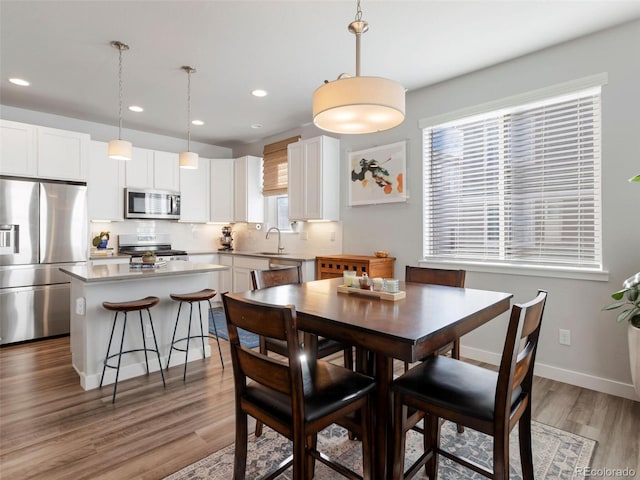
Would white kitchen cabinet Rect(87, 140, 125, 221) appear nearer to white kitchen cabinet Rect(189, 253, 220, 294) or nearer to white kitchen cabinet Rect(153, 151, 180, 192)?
white kitchen cabinet Rect(153, 151, 180, 192)

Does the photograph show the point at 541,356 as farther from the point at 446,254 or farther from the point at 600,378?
the point at 446,254

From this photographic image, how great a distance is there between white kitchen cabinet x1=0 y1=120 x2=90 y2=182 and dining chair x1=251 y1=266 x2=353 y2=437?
3241mm

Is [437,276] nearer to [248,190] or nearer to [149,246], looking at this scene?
[248,190]

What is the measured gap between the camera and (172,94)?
394 centimetres

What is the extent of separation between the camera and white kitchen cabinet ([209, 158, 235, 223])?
5852mm

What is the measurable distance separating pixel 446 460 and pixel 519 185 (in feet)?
7.59

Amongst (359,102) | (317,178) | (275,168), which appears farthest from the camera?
(275,168)

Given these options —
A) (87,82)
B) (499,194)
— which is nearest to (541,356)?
(499,194)

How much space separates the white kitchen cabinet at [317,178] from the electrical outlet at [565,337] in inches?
103

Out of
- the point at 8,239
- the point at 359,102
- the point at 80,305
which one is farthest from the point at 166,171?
the point at 359,102

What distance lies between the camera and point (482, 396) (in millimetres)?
1397

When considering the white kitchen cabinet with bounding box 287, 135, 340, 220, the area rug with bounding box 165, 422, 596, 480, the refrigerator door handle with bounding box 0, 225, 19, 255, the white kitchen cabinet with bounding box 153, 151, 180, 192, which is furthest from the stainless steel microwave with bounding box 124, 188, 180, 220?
the area rug with bounding box 165, 422, 596, 480

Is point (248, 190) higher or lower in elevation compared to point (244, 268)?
higher

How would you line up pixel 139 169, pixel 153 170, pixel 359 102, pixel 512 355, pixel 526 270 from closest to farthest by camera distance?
pixel 512 355
pixel 359 102
pixel 526 270
pixel 139 169
pixel 153 170
